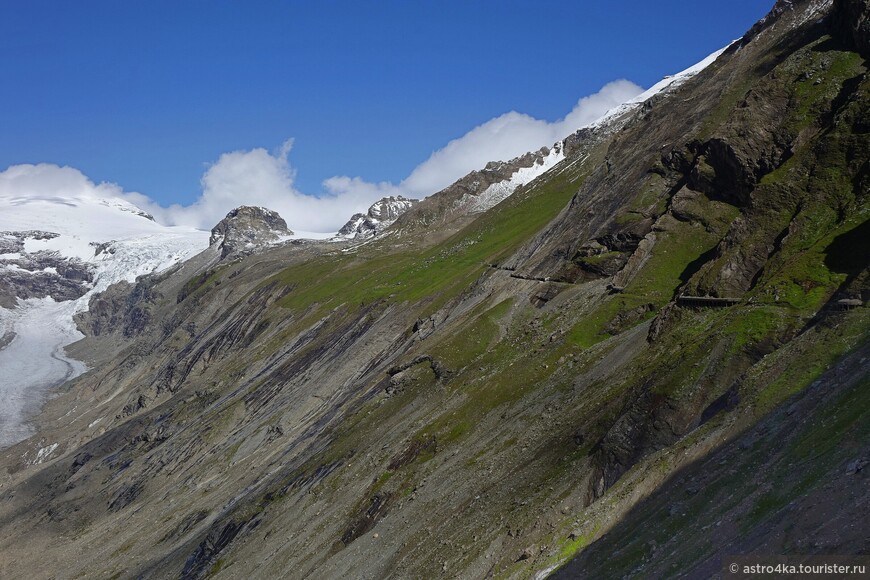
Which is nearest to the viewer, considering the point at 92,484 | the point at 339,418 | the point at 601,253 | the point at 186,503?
the point at 601,253

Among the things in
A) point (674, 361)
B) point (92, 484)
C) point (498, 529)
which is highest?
point (92, 484)

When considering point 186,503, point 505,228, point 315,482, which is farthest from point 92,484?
point 505,228

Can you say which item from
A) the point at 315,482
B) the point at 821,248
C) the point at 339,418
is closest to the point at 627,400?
the point at 821,248

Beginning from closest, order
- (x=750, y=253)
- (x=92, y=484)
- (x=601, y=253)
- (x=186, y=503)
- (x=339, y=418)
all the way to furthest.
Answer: (x=750, y=253) → (x=601, y=253) → (x=339, y=418) → (x=186, y=503) → (x=92, y=484)

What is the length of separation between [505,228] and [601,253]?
104816 mm

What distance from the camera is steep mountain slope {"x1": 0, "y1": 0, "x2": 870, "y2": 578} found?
3278 centimetres

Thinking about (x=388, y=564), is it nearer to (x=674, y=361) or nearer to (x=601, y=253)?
(x=674, y=361)

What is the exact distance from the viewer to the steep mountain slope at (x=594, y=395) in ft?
108

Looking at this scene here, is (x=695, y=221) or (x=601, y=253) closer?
(x=695, y=221)

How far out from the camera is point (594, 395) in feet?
174

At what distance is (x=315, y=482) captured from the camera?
74.8 meters

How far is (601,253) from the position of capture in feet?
277

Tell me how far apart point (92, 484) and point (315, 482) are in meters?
84.3

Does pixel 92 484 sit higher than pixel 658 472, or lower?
higher
